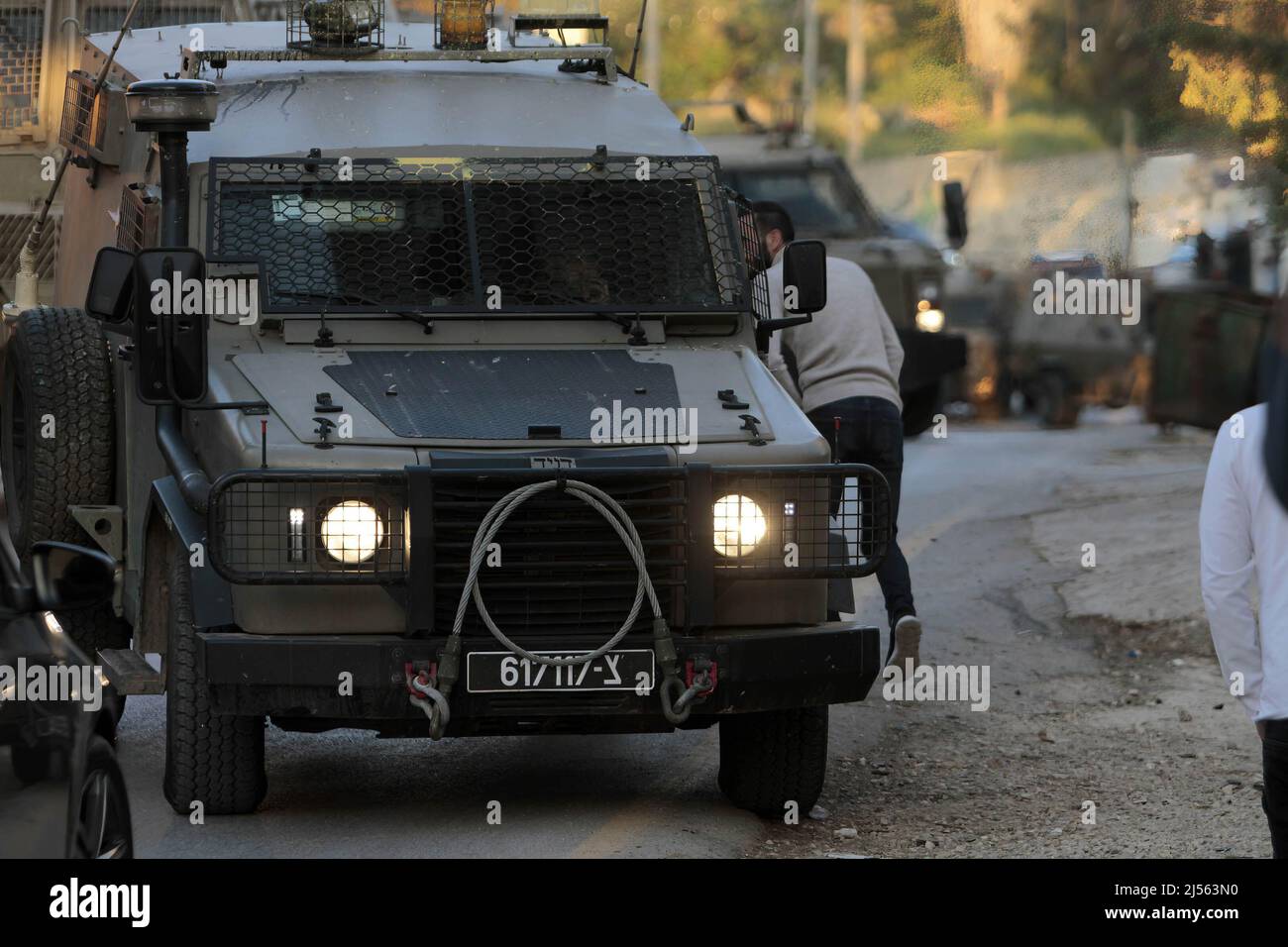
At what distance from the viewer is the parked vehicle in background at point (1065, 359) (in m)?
25.9

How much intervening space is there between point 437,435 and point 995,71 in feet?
33.2

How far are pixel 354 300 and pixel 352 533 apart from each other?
1329 mm

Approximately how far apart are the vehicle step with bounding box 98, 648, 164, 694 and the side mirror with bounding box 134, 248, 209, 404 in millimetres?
920

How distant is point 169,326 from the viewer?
7.89 metres

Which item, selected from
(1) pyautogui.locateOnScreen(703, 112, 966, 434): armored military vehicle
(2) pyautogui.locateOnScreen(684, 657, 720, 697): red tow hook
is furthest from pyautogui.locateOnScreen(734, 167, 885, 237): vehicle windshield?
(2) pyautogui.locateOnScreen(684, 657, 720, 697): red tow hook

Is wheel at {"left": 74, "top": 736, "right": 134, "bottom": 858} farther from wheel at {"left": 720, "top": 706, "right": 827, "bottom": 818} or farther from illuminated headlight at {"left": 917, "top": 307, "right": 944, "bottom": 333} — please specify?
illuminated headlight at {"left": 917, "top": 307, "right": 944, "bottom": 333}

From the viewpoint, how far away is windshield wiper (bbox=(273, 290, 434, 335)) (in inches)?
334

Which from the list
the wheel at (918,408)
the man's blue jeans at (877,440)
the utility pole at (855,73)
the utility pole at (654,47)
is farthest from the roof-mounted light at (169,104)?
the utility pole at (654,47)

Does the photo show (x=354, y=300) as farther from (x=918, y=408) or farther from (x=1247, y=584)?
(x=918, y=408)

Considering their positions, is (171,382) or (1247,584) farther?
(171,382)

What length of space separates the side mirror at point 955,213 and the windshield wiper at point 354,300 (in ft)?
31.1

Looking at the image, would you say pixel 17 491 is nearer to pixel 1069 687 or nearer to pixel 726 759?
pixel 726 759

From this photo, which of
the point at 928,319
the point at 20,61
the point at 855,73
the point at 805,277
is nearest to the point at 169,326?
the point at 805,277
